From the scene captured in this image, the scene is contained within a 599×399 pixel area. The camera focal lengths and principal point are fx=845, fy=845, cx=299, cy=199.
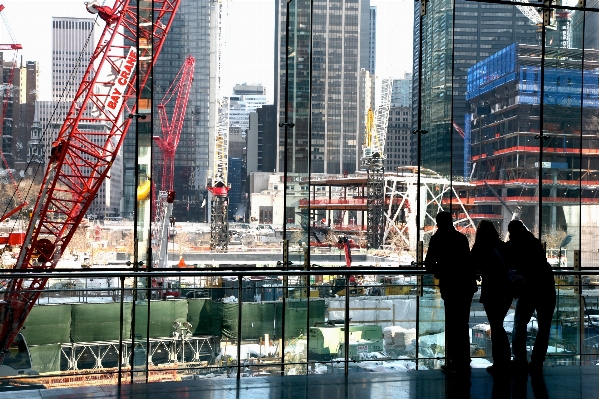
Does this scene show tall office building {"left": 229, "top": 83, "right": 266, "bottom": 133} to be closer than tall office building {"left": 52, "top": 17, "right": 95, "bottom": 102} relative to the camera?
No

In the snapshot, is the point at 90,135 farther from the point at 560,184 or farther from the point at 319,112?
the point at 560,184

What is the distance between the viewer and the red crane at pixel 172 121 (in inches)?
315

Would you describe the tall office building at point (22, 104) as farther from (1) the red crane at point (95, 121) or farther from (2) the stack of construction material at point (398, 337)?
(2) the stack of construction material at point (398, 337)

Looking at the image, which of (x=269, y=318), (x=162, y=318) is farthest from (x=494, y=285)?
(x=162, y=318)

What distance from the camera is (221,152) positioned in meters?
8.91

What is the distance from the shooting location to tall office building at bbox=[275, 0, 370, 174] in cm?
843

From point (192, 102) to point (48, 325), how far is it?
329 cm

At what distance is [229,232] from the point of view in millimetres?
8531

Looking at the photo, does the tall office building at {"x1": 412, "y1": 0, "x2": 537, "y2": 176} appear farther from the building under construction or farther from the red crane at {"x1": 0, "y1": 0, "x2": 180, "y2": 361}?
the red crane at {"x1": 0, "y1": 0, "x2": 180, "y2": 361}

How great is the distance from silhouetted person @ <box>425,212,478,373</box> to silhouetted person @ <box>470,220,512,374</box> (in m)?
0.13

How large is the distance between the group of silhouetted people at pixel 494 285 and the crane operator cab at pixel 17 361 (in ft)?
8.65

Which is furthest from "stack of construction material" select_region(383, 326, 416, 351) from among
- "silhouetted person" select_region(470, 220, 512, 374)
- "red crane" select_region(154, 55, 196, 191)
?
"red crane" select_region(154, 55, 196, 191)

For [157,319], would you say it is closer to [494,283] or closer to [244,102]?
[494,283]

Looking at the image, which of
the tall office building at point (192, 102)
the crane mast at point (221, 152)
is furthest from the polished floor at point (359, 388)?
the crane mast at point (221, 152)
